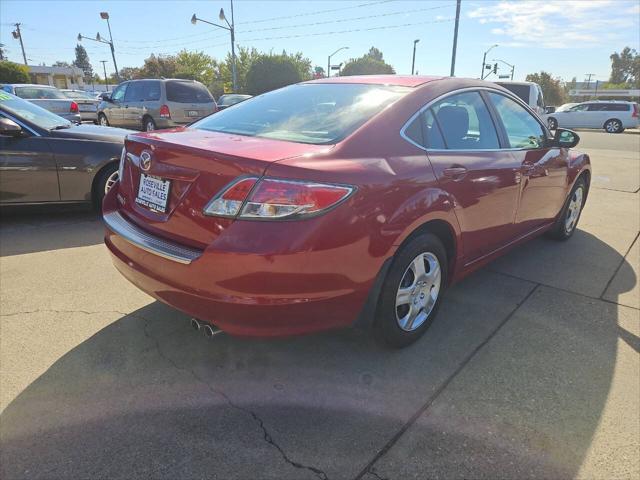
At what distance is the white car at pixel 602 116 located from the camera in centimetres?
2638

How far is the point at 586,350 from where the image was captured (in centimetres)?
284

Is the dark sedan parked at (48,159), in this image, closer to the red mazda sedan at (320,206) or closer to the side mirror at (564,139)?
the red mazda sedan at (320,206)

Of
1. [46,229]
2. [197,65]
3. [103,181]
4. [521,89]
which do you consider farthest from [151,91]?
[197,65]

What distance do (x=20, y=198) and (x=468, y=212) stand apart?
4.69 meters

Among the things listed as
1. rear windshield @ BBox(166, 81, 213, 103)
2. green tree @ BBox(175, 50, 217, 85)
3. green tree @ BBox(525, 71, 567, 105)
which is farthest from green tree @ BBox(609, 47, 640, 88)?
rear windshield @ BBox(166, 81, 213, 103)

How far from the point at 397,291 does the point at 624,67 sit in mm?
146068

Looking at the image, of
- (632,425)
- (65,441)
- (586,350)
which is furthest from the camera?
(586,350)

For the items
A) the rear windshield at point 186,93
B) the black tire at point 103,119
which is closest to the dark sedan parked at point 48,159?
the rear windshield at point 186,93

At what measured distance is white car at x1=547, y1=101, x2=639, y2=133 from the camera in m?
26.4

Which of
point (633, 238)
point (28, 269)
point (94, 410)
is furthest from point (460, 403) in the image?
point (633, 238)

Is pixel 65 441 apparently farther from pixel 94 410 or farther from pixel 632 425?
pixel 632 425

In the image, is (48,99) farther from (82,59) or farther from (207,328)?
(82,59)

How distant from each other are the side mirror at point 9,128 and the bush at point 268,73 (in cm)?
4057

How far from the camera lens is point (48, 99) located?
14789 millimetres
